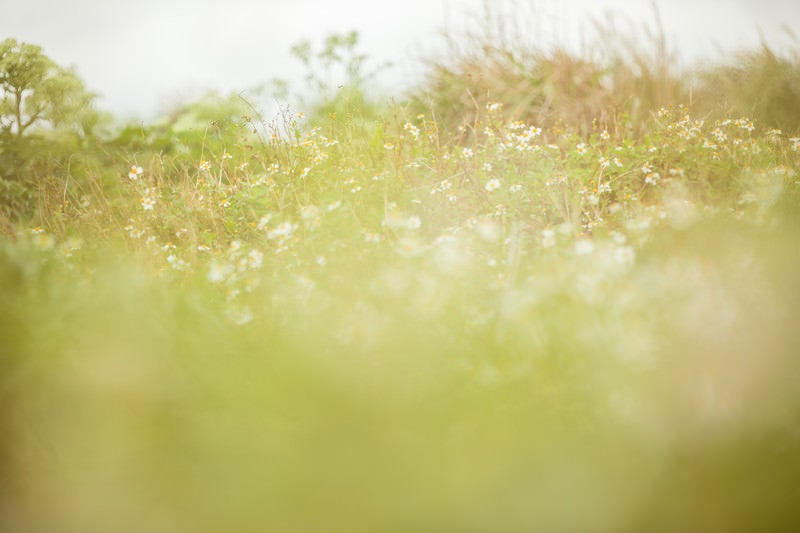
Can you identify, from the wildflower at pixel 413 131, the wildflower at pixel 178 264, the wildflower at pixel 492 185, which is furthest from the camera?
the wildflower at pixel 413 131

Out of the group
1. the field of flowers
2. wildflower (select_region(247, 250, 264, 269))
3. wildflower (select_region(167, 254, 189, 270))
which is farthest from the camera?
wildflower (select_region(167, 254, 189, 270))

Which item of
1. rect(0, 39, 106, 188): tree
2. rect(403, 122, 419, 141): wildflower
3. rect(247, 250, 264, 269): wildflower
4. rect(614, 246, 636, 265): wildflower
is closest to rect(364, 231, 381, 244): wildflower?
rect(247, 250, 264, 269): wildflower

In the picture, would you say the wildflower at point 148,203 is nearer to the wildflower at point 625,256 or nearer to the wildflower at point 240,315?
the wildflower at point 240,315

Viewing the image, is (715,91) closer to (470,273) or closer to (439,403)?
(470,273)

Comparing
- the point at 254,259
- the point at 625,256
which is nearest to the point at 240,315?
the point at 254,259

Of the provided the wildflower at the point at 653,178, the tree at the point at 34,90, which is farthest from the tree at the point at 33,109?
the wildflower at the point at 653,178

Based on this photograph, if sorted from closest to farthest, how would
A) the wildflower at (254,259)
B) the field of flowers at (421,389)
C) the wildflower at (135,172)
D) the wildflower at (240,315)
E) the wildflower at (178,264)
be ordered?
the field of flowers at (421,389) < the wildflower at (240,315) < the wildflower at (254,259) < the wildflower at (178,264) < the wildflower at (135,172)

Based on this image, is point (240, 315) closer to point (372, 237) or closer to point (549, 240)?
point (372, 237)

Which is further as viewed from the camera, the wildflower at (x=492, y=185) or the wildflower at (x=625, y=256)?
the wildflower at (x=492, y=185)

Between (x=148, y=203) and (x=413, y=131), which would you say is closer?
A: (x=148, y=203)

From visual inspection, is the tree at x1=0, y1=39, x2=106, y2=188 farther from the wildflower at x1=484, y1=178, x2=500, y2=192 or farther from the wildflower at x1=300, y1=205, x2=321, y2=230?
the wildflower at x1=484, y1=178, x2=500, y2=192

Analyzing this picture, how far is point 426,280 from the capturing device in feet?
5.07

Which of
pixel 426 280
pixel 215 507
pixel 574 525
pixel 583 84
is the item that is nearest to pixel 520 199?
pixel 426 280

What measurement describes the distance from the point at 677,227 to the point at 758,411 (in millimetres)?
652
